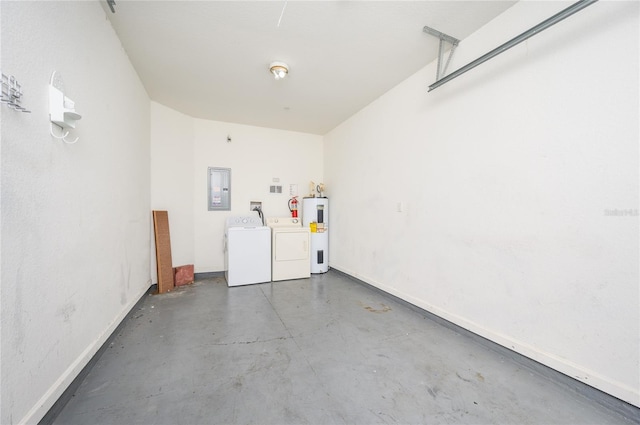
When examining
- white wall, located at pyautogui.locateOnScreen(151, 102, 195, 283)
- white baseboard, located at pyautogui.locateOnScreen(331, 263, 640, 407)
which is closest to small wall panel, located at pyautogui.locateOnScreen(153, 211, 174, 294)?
white wall, located at pyautogui.locateOnScreen(151, 102, 195, 283)

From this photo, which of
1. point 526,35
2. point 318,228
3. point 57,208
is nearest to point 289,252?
point 318,228

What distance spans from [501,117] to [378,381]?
7.11 ft

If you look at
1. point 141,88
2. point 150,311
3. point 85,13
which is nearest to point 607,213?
point 85,13

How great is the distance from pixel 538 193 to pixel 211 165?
4.24 meters

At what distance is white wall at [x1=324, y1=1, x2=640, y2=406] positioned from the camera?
1360 mm

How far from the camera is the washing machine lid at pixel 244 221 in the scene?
3847 mm

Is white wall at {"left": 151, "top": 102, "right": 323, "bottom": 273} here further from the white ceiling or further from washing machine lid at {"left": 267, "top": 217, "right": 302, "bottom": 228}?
the white ceiling

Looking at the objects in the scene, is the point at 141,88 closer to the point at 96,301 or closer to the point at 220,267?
the point at 96,301

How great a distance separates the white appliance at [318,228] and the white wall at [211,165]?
526 mm

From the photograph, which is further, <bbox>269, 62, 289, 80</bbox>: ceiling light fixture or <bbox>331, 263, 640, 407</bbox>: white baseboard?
<bbox>269, 62, 289, 80</bbox>: ceiling light fixture

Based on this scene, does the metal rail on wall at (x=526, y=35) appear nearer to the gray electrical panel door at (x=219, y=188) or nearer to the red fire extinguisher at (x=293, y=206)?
the red fire extinguisher at (x=293, y=206)

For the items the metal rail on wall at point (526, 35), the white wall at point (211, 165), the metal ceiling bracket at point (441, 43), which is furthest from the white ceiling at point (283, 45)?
the white wall at point (211, 165)

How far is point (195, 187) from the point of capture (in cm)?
406

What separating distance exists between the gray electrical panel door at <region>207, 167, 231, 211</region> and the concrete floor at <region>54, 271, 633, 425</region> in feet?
6.44
